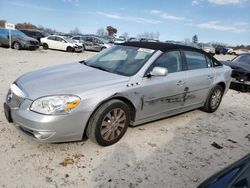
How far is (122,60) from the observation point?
4.52 meters

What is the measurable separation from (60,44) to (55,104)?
19675mm

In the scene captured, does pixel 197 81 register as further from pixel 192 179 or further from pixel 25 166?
pixel 25 166

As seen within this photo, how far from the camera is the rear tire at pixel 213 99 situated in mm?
5685

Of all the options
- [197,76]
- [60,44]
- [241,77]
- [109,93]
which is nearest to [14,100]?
[109,93]

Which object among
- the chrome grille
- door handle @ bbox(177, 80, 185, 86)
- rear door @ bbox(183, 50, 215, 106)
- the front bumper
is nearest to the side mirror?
door handle @ bbox(177, 80, 185, 86)

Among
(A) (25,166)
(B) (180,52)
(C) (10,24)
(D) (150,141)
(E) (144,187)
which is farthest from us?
(C) (10,24)

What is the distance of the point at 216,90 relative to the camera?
228 inches

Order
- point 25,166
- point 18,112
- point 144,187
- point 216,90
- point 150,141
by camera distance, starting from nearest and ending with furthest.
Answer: point 144,187 → point 25,166 → point 18,112 → point 150,141 → point 216,90

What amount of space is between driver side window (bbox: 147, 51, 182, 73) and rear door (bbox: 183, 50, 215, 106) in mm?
218

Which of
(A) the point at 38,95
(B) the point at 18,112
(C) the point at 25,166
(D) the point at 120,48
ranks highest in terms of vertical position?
(D) the point at 120,48

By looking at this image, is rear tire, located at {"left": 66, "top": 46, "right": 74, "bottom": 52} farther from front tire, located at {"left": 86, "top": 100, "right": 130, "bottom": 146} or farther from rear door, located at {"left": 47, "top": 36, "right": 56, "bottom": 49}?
front tire, located at {"left": 86, "top": 100, "right": 130, "bottom": 146}

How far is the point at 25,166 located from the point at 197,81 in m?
3.49

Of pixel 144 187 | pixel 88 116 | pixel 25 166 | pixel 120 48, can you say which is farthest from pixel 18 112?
pixel 120 48

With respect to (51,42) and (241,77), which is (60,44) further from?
(241,77)
